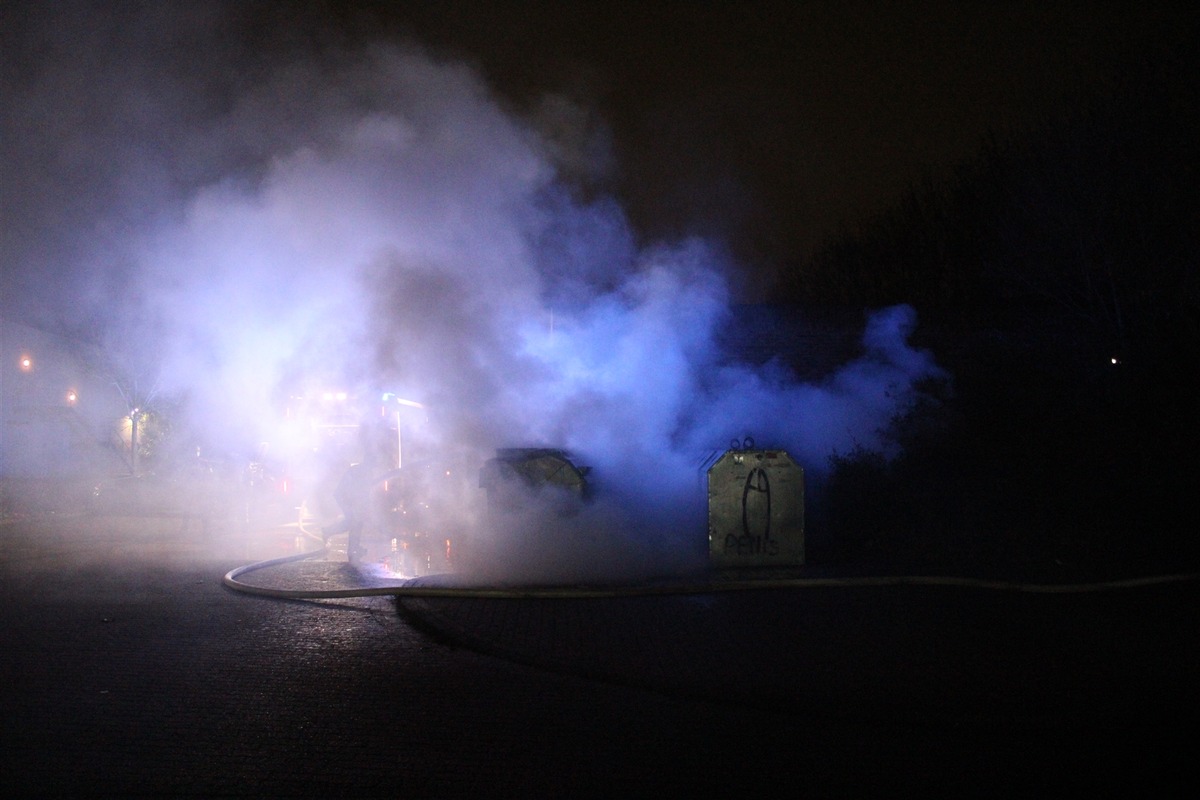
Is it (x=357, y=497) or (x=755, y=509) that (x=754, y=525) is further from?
(x=357, y=497)

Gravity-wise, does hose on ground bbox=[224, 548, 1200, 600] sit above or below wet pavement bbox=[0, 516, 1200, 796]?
above

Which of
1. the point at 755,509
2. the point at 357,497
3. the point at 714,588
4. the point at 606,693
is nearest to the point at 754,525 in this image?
the point at 755,509

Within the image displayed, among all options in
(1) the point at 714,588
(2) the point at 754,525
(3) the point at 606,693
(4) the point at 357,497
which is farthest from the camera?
(4) the point at 357,497

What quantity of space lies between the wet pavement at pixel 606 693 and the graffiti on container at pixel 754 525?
107cm

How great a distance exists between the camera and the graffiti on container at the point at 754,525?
8.93 metres

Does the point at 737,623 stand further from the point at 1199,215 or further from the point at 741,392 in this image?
the point at 1199,215

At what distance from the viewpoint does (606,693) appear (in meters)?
5.29

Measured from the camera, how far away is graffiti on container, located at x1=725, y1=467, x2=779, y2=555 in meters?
8.93

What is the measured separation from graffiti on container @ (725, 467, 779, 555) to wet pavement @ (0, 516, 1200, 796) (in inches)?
42.1

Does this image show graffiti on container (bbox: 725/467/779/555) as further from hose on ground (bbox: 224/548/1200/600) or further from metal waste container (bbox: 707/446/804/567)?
hose on ground (bbox: 224/548/1200/600)

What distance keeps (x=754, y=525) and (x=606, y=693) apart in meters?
4.05

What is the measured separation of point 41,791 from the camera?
3.77 m

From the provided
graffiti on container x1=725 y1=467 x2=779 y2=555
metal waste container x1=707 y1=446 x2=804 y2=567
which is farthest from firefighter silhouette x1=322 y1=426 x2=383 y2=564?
graffiti on container x1=725 y1=467 x2=779 y2=555

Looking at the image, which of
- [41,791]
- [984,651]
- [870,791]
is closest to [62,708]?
[41,791]
